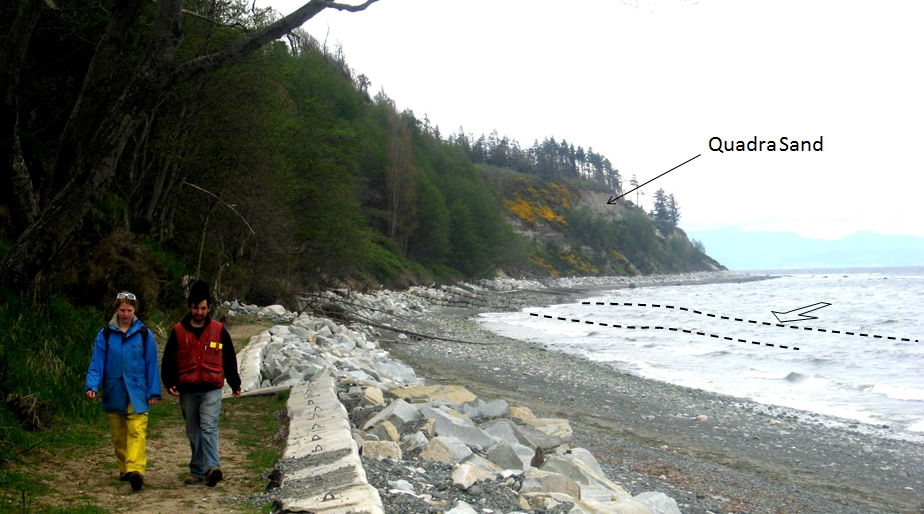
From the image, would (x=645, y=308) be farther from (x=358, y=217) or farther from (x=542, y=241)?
(x=542, y=241)

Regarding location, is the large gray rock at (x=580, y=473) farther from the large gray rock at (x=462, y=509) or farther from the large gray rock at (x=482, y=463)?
the large gray rock at (x=462, y=509)

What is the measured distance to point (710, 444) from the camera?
34.4ft

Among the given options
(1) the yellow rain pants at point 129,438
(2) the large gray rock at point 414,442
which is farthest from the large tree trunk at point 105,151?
(2) the large gray rock at point 414,442

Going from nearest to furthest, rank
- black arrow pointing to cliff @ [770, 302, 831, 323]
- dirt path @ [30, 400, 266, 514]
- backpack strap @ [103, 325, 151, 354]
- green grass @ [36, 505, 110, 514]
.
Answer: green grass @ [36, 505, 110, 514] → dirt path @ [30, 400, 266, 514] → backpack strap @ [103, 325, 151, 354] → black arrow pointing to cliff @ [770, 302, 831, 323]

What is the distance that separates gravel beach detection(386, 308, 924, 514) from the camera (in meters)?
8.07

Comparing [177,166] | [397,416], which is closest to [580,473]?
[397,416]

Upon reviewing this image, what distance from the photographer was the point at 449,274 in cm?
5650

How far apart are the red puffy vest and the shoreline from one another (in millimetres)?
4703

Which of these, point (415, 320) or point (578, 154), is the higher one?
point (578, 154)

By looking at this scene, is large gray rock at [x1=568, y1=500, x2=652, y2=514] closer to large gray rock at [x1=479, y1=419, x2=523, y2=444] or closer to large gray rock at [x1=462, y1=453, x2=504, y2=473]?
large gray rock at [x1=462, y1=453, x2=504, y2=473]

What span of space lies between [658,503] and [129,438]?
4.46 m

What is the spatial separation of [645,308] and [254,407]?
35.0 meters

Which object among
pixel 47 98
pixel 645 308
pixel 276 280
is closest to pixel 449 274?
pixel 645 308

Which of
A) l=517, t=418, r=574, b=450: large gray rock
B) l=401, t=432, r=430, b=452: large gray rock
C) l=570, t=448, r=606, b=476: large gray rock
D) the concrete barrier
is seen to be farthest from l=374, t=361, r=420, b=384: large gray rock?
l=401, t=432, r=430, b=452: large gray rock
